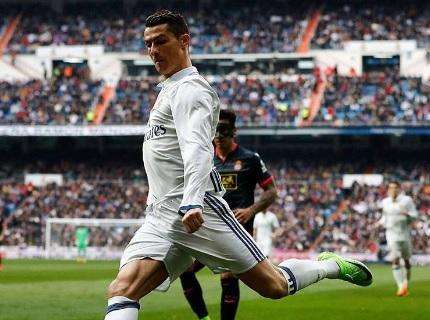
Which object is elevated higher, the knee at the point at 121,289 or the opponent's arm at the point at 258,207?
the knee at the point at 121,289

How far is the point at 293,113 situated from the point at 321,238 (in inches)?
309

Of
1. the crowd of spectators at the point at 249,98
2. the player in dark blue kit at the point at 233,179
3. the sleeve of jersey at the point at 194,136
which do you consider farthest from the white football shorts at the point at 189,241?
the crowd of spectators at the point at 249,98

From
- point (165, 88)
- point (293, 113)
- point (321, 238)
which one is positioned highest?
point (165, 88)

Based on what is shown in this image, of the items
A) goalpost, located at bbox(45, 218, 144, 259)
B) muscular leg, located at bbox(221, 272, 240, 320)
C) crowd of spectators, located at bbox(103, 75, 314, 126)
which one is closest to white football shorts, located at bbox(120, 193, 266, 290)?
muscular leg, located at bbox(221, 272, 240, 320)

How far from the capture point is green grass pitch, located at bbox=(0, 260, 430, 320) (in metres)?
13.2

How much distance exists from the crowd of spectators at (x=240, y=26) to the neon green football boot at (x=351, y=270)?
4263 cm

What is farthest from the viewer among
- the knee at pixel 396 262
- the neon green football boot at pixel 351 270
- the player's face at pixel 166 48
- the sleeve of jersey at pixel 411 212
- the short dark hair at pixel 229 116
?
the sleeve of jersey at pixel 411 212

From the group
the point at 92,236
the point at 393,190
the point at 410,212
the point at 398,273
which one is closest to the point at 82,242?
the point at 92,236

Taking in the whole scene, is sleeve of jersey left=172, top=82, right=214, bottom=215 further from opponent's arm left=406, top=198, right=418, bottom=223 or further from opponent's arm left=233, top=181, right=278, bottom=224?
opponent's arm left=406, top=198, right=418, bottom=223

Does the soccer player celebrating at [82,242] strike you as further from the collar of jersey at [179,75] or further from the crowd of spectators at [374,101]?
the collar of jersey at [179,75]

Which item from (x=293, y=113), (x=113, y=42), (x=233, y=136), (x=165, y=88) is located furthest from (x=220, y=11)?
(x=165, y=88)

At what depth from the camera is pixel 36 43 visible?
53.8m

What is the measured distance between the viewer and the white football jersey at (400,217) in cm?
1958

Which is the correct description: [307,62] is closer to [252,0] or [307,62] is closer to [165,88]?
[252,0]
